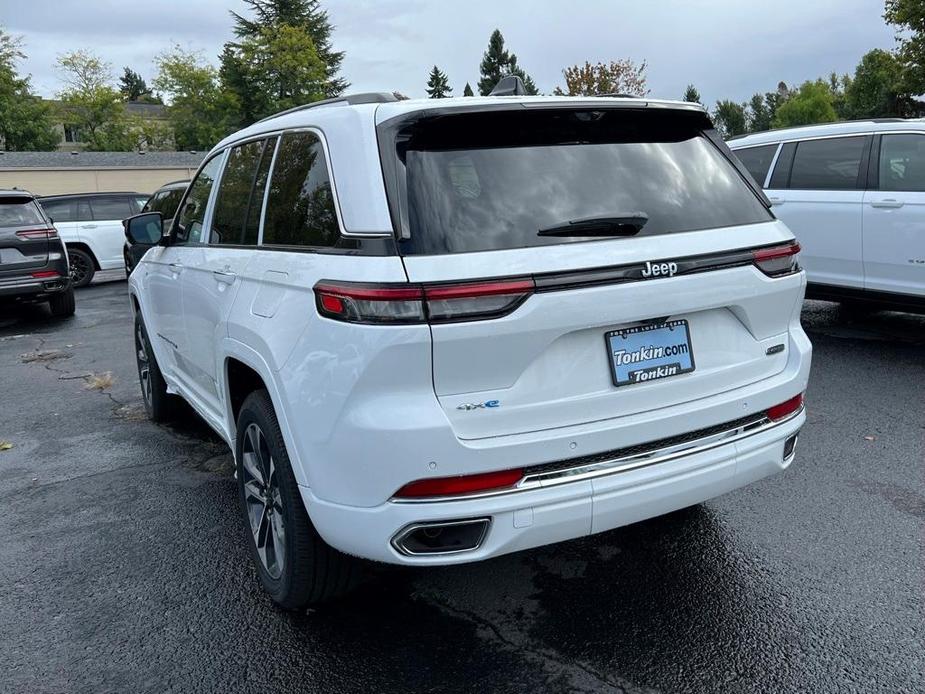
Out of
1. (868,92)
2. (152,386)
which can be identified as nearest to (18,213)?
(152,386)

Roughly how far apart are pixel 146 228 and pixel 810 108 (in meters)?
91.9

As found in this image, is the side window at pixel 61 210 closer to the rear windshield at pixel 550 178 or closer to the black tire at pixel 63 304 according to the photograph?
the black tire at pixel 63 304

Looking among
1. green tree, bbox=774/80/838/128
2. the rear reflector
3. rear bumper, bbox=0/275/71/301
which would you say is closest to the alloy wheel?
the rear reflector

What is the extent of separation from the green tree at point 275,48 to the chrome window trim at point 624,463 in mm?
61375

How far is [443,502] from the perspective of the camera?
2379 mm

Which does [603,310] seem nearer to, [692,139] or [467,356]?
[467,356]

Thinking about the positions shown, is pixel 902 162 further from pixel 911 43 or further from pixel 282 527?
pixel 911 43

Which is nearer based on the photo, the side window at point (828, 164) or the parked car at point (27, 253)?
the side window at point (828, 164)

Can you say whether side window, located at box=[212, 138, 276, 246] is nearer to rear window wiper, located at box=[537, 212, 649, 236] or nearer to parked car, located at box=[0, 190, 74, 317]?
rear window wiper, located at box=[537, 212, 649, 236]

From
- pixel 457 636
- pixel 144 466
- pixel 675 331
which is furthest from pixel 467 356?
pixel 144 466

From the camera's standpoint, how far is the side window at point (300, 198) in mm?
2717

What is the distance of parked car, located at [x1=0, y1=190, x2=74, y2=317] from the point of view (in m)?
10.5

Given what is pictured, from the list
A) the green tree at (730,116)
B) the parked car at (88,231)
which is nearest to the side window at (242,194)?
the parked car at (88,231)

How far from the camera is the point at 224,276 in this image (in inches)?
136
